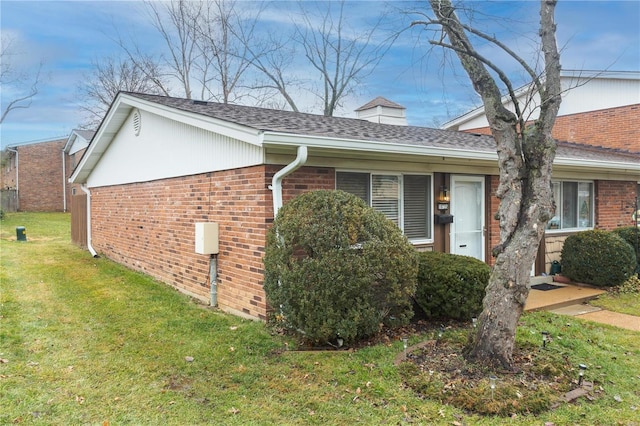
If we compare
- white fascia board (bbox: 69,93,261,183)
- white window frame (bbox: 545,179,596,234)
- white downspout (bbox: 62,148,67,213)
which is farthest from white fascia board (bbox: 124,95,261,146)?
white downspout (bbox: 62,148,67,213)

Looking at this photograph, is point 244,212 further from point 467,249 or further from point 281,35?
point 281,35

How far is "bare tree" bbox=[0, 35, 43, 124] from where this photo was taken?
26.0m

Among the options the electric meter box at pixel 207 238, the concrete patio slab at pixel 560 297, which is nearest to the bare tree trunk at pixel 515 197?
the concrete patio slab at pixel 560 297

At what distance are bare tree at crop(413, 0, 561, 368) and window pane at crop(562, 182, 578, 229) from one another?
20.7ft

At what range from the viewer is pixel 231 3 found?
858 inches

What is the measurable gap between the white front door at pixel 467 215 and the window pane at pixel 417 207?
0.62m

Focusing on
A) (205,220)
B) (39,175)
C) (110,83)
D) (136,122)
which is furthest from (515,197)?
(39,175)

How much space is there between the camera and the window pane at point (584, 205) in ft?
33.7

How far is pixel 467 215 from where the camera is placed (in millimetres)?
8336

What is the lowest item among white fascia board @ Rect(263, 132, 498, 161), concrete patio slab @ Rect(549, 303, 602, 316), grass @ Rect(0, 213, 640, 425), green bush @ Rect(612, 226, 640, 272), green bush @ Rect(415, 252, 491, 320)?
concrete patio slab @ Rect(549, 303, 602, 316)

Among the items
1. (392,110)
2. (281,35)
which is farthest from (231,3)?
(392,110)

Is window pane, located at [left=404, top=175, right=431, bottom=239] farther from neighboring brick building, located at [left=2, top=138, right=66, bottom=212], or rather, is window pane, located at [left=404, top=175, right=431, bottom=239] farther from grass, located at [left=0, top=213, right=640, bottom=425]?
neighboring brick building, located at [left=2, top=138, right=66, bottom=212]

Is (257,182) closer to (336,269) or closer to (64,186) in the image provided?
(336,269)

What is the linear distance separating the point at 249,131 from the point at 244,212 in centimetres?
133
